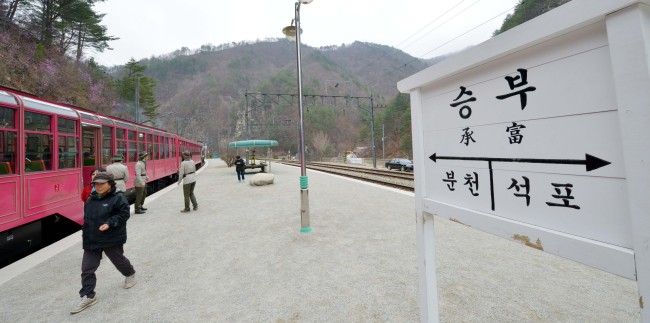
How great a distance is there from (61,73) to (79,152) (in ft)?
73.2

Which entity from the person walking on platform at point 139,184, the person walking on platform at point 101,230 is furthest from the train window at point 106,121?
the person walking on platform at point 101,230

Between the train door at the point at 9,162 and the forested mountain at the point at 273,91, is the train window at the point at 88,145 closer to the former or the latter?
the train door at the point at 9,162

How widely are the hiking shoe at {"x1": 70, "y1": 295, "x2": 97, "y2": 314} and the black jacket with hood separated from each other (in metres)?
0.54

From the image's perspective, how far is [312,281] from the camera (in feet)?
10.5

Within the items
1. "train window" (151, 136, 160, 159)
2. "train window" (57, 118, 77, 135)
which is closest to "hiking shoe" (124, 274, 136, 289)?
"train window" (57, 118, 77, 135)

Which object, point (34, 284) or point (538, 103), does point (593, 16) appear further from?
point (34, 284)

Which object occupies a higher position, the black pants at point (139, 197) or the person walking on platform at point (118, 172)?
the person walking on platform at point (118, 172)

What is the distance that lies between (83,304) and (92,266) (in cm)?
39

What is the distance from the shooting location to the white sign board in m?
0.98

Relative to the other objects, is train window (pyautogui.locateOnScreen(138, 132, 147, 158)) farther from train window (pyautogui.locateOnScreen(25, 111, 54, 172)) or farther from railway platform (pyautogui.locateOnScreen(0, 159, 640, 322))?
railway platform (pyautogui.locateOnScreen(0, 159, 640, 322))

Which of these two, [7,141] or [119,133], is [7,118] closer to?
[7,141]

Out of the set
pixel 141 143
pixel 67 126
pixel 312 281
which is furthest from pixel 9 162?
pixel 141 143

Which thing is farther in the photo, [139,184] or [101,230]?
[139,184]

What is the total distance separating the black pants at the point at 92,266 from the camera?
9.48ft
